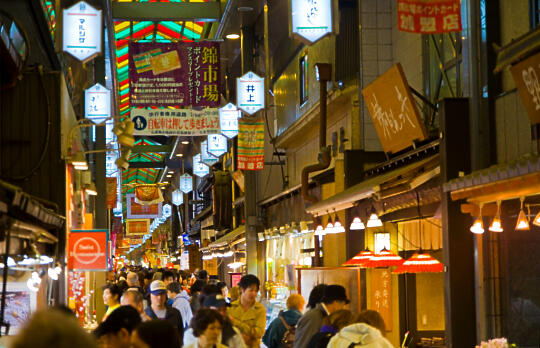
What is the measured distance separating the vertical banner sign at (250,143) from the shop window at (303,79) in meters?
1.67

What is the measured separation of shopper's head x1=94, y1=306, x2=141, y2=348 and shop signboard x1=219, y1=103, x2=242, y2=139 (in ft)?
63.7

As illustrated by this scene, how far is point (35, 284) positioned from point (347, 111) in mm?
9843

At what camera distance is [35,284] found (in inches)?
401

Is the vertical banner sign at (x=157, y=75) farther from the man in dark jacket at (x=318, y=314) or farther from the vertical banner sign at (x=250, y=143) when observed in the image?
the man in dark jacket at (x=318, y=314)

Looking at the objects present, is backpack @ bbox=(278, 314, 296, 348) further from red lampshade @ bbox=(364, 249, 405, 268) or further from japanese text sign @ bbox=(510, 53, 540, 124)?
japanese text sign @ bbox=(510, 53, 540, 124)

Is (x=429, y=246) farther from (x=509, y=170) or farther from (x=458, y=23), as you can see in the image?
(x=509, y=170)

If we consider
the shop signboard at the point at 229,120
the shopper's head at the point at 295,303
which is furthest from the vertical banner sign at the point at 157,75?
the shopper's head at the point at 295,303

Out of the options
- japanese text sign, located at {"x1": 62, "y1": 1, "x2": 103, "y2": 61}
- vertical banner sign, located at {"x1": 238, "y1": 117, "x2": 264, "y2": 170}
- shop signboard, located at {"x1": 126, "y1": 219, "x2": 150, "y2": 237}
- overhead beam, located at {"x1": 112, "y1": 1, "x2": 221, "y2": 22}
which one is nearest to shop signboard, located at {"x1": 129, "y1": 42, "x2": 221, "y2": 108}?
overhead beam, located at {"x1": 112, "y1": 1, "x2": 221, "y2": 22}

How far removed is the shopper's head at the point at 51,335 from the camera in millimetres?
2180

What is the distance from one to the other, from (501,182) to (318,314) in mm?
2408

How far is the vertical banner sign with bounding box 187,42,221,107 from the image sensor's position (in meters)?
22.9

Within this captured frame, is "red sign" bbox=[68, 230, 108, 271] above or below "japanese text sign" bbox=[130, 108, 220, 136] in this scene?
below

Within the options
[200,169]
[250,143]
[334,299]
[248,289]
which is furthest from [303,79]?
[200,169]

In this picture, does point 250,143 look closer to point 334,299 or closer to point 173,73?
point 173,73
